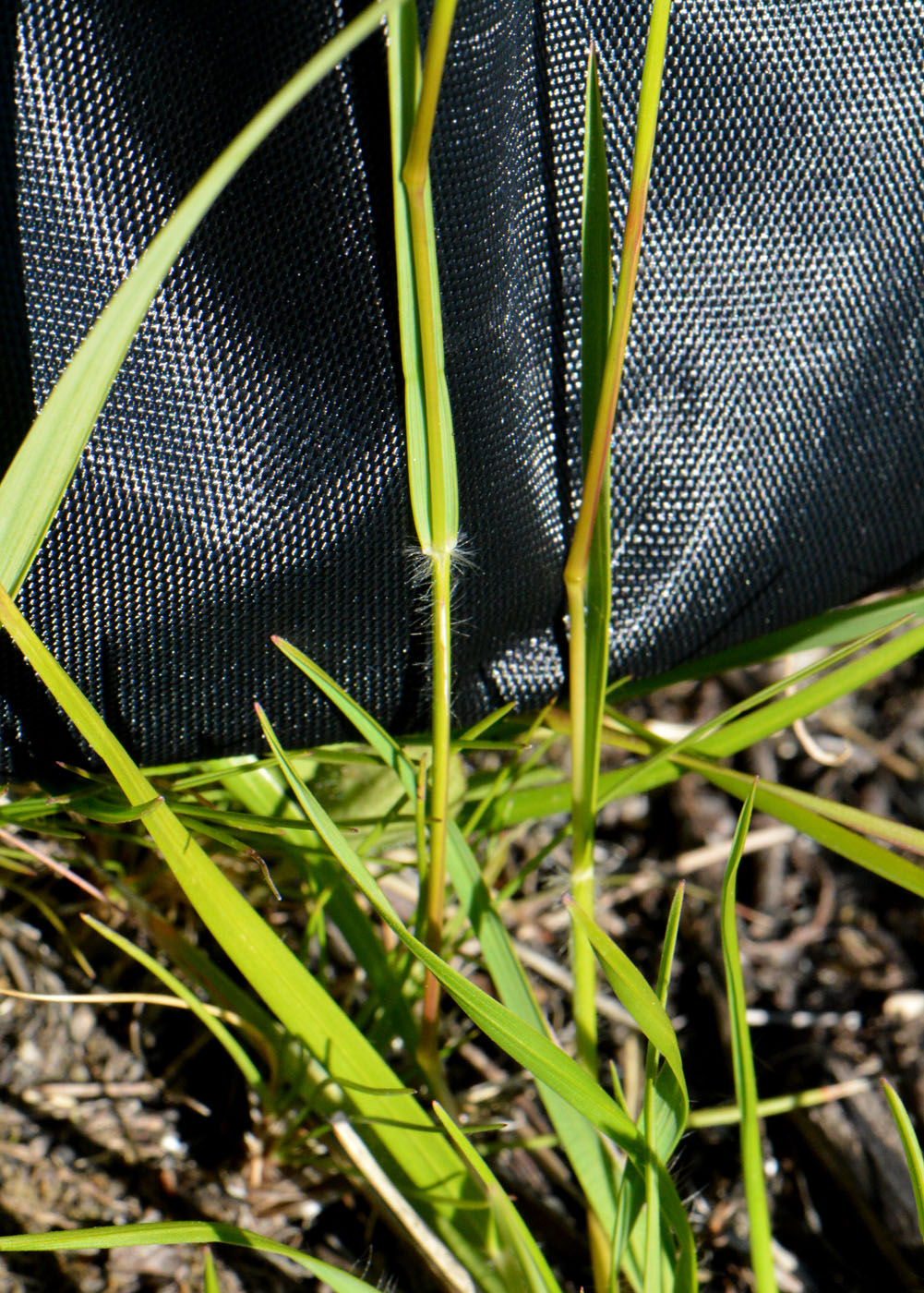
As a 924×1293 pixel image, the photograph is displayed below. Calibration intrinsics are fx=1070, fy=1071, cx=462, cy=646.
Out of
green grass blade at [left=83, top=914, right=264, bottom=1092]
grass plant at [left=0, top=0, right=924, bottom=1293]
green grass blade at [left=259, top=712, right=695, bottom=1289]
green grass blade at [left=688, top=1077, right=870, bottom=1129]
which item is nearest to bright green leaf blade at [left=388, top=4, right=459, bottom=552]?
grass plant at [left=0, top=0, right=924, bottom=1293]

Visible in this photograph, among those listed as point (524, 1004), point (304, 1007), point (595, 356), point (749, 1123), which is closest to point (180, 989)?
point (304, 1007)

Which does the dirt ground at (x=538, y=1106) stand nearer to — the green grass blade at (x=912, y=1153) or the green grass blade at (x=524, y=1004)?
the green grass blade at (x=524, y=1004)

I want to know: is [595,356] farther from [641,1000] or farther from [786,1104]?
[786,1104]

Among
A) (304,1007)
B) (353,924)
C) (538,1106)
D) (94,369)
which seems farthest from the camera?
(538,1106)

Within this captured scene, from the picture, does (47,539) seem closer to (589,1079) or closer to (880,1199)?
(589,1079)

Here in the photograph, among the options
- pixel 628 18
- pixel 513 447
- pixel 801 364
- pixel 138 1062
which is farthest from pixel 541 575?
pixel 138 1062

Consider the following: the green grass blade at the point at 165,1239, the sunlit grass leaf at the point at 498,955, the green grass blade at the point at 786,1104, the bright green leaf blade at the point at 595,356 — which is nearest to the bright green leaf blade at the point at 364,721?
the sunlit grass leaf at the point at 498,955
